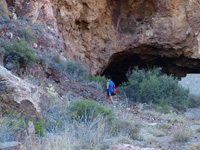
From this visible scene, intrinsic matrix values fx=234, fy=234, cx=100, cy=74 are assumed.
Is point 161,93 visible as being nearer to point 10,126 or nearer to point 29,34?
point 29,34

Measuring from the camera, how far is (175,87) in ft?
36.5

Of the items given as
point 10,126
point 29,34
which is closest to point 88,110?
point 10,126

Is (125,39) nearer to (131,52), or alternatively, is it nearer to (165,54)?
(131,52)

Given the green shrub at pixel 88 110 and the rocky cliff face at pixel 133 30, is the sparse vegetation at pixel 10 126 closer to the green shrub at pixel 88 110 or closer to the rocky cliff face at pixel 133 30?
the green shrub at pixel 88 110

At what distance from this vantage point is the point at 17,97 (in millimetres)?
3822

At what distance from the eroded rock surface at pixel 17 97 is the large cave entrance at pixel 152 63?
11.4 metres

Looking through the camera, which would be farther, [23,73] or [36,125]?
[23,73]

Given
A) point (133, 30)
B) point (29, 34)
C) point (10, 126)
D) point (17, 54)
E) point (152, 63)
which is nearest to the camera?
point (10, 126)

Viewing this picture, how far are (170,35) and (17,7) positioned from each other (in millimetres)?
8982

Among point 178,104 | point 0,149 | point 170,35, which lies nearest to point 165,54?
point 170,35

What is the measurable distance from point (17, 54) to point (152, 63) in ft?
39.7

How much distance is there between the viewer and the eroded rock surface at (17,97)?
12.4 feet

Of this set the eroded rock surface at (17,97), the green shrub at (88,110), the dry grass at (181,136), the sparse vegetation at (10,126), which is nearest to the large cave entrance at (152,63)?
the green shrub at (88,110)

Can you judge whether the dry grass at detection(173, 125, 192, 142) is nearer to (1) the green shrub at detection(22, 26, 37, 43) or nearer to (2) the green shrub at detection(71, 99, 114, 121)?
(2) the green shrub at detection(71, 99, 114, 121)
